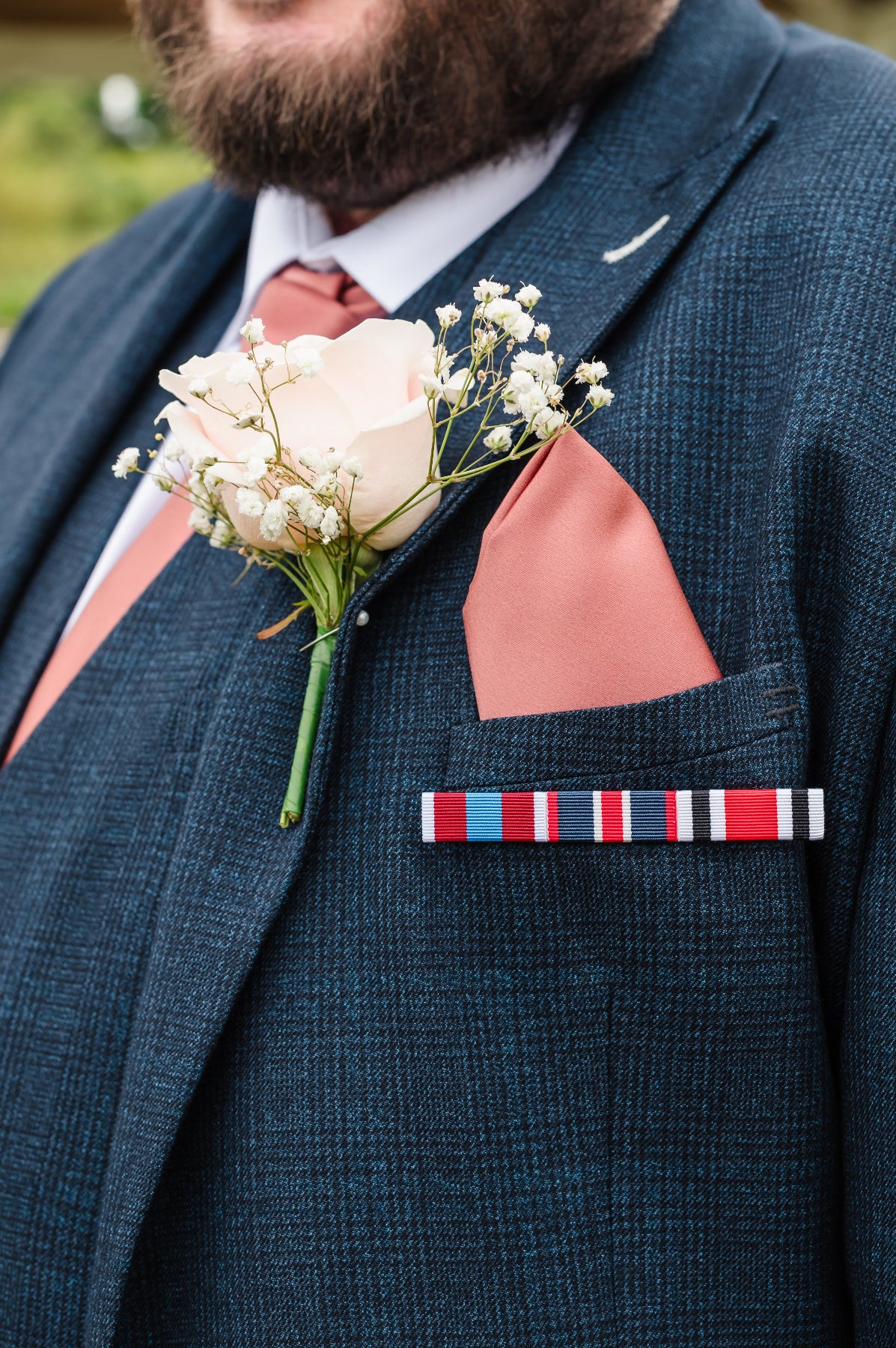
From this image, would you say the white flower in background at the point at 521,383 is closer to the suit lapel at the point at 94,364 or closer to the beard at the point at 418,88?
the beard at the point at 418,88

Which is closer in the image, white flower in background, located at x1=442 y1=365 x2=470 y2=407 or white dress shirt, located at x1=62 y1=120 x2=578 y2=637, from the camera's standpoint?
white flower in background, located at x1=442 y1=365 x2=470 y2=407

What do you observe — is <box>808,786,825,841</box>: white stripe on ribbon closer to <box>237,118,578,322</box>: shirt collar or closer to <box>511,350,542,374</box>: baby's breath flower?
<box>511,350,542,374</box>: baby's breath flower

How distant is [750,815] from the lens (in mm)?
770

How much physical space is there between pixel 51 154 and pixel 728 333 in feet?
9.62

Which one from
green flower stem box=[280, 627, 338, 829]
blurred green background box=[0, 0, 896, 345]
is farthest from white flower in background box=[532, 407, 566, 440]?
blurred green background box=[0, 0, 896, 345]

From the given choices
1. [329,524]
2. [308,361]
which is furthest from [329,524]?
[308,361]

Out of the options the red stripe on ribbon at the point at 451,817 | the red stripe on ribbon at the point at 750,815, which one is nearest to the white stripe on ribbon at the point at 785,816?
the red stripe on ribbon at the point at 750,815

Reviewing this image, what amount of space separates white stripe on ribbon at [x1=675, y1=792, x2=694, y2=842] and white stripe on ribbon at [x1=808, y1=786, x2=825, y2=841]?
0.26 feet

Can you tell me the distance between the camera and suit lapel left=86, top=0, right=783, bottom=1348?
0.80m

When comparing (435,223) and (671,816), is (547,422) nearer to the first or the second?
(671,816)

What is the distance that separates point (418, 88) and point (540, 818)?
676mm

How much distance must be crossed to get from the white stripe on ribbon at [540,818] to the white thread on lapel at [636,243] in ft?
1.51

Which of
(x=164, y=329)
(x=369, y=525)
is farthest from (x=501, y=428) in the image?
(x=164, y=329)

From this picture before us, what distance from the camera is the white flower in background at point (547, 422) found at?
760 millimetres
